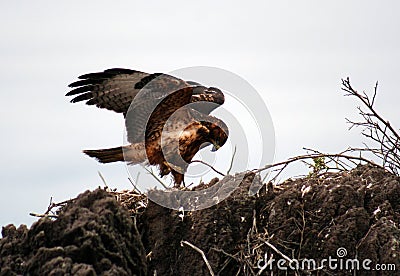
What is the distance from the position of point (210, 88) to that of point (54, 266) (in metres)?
3.93

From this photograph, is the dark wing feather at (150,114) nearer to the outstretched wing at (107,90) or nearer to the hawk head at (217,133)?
the outstretched wing at (107,90)

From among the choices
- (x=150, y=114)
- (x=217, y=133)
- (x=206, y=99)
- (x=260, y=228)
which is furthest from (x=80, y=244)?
(x=206, y=99)

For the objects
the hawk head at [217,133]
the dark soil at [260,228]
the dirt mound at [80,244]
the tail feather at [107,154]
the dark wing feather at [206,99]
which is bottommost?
the dirt mound at [80,244]

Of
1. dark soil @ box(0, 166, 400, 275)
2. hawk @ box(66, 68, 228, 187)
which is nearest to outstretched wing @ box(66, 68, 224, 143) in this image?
hawk @ box(66, 68, 228, 187)

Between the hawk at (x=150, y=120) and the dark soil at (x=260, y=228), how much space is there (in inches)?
73.5

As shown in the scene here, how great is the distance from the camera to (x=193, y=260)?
4742mm

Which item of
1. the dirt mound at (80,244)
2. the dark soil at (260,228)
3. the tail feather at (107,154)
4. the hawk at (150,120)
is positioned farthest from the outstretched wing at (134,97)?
the dirt mound at (80,244)

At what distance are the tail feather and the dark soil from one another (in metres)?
2.07

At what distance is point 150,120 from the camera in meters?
6.97

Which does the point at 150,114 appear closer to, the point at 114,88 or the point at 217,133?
the point at 114,88

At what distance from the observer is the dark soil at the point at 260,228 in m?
4.21

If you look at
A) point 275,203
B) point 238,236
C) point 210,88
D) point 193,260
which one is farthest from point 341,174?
point 210,88

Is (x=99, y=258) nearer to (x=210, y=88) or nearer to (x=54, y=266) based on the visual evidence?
(x=54, y=266)

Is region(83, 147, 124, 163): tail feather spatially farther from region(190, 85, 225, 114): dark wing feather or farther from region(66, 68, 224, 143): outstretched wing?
region(190, 85, 225, 114): dark wing feather
